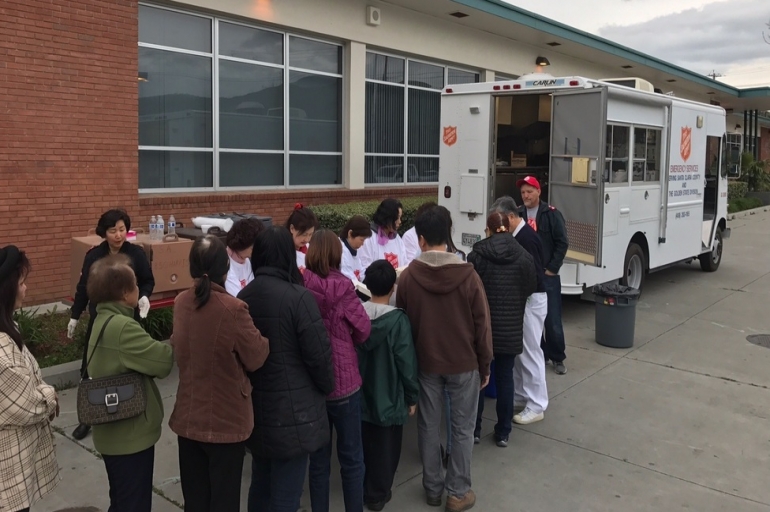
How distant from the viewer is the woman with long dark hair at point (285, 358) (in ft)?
10.8

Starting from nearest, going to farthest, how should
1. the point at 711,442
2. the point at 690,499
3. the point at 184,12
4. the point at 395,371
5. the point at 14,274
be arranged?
the point at 14,274 → the point at 395,371 → the point at 690,499 → the point at 711,442 → the point at 184,12

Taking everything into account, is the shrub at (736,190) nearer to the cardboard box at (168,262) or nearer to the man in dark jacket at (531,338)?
the man in dark jacket at (531,338)

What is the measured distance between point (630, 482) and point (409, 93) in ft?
35.8

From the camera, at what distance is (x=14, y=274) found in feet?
10.2

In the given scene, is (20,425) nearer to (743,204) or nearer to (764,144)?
(743,204)

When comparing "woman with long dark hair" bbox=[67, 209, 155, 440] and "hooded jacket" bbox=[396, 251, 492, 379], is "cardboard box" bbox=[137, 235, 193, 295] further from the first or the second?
"hooded jacket" bbox=[396, 251, 492, 379]

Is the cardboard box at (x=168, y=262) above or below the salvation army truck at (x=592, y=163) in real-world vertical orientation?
below

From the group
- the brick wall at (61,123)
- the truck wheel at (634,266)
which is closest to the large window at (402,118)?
the truck wheel at (634,266)

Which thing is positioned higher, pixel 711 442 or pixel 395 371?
pixel 395 371

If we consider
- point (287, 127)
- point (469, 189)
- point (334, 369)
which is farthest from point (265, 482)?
point (287, 127)

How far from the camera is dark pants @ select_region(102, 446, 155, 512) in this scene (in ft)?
10.8

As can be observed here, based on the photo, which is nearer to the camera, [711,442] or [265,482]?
[265,482]

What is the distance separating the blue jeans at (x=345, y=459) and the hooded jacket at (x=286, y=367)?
1.27 ft

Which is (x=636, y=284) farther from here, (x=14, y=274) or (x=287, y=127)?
(x=14, y=274)
